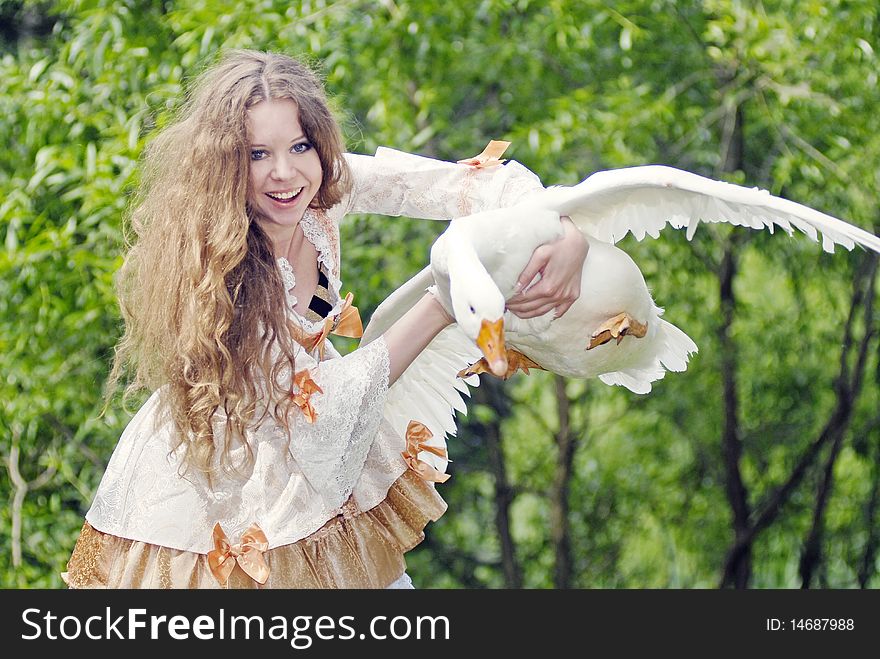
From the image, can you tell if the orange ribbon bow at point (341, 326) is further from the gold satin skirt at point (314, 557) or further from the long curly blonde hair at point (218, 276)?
the gold satin skirt at point (314, 557)

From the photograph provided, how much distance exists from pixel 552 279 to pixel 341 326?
1.22ft

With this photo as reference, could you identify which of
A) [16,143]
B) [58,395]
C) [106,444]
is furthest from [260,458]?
[16,143]

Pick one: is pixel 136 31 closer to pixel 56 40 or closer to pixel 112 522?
pixel 56 40

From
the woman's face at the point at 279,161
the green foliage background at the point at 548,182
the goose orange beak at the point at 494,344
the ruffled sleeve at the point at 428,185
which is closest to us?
the goose orange beak at the point at 494,344

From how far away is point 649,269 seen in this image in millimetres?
2998

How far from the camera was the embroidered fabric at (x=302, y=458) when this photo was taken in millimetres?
1262

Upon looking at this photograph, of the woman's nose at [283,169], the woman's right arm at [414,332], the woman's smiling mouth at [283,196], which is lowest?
the woman's right arm at [414,332]

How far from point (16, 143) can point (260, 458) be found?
1344 mm

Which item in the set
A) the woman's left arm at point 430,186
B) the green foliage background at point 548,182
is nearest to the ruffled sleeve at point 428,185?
Result: the woman's left arm at point 430,186

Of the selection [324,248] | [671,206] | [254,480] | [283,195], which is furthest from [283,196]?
[671,206]

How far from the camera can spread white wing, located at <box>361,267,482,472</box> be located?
1495 mm

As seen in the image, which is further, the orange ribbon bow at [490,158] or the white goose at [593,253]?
the orange ribbon bow at [490,158]

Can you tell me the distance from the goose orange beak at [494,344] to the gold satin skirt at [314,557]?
1.24ft

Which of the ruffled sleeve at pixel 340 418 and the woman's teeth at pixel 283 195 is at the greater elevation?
the woman's teeth at pixel 283 195
